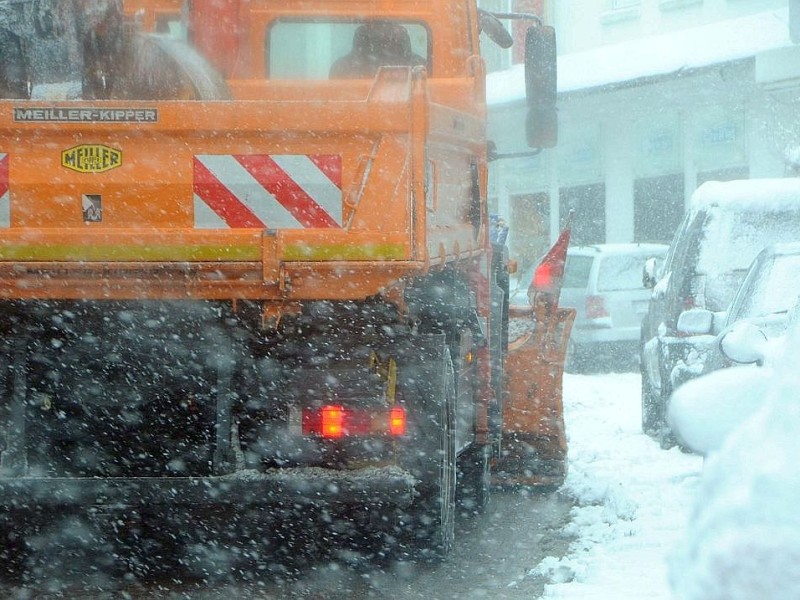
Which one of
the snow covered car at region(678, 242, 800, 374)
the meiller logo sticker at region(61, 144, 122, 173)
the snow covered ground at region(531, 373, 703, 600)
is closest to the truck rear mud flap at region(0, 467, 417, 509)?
the snow covered ground at region(531, 373, 703, 600)

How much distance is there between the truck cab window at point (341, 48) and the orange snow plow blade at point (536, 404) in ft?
6.81

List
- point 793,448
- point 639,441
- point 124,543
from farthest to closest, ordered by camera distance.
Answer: point 639,441 < point 124,543 < point 793,448

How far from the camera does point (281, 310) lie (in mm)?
5684

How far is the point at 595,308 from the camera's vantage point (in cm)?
1716

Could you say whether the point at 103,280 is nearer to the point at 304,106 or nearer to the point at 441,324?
the point at 304,106

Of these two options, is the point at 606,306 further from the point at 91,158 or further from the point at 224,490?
the point at 91,158

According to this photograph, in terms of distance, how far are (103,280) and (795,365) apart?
3.07 m

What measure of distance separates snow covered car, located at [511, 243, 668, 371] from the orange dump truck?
10432 millimetres

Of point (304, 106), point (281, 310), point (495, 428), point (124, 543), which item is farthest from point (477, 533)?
point (304, 106)

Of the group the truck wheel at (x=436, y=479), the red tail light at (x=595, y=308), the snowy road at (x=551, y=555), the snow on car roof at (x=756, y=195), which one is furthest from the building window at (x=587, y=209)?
the truck wheel at (x=436, y=479)

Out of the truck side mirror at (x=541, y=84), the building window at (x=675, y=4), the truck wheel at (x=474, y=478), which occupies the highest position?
the building window at (x=675, y=4)

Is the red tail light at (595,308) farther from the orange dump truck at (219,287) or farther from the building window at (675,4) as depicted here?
the orange dump truck at (219,287)

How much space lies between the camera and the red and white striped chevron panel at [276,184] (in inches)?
221

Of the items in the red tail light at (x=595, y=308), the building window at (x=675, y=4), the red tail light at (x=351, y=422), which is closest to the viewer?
the red tail light at (x=351, y=422)
